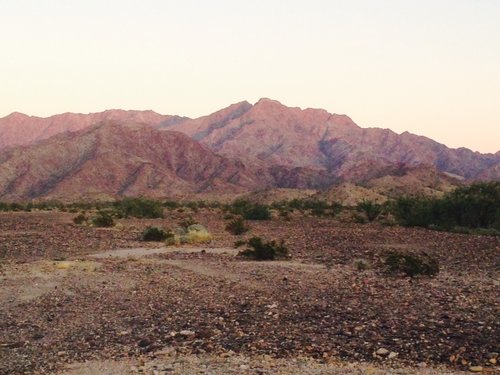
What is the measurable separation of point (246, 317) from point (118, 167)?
113986 mm

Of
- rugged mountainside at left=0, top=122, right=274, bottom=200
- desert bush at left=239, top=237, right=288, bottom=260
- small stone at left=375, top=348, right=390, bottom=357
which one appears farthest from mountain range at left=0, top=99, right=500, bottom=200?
small stone at left=375, top=348, right=390, bottom=357

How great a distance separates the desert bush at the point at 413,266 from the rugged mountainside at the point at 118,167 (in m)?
83.2

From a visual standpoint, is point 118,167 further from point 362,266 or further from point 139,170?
point 362,266

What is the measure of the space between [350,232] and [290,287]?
15929 millimetres

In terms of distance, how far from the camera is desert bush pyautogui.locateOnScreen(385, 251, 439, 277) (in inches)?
552

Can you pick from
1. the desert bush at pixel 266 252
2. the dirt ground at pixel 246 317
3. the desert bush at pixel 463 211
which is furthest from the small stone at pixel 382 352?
the desert bush at pixel 463 211

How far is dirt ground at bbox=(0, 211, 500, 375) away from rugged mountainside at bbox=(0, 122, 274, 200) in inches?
3198

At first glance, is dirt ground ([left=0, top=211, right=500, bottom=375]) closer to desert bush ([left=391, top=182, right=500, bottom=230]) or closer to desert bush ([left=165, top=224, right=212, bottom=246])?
desert bush ([left=165, top=224, right=212, bottom=246])

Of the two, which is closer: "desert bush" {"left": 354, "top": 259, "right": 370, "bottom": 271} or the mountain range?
"desert bush" {"left": 354, "top": 259, "right": 370, "bottom": 271}

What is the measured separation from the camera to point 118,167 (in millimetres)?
120438

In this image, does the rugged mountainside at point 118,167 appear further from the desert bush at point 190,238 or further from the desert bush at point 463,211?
the desert bush at point 190,238

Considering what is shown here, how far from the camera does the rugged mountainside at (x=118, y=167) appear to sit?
111 meters

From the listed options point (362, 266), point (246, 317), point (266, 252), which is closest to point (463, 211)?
point (266, 252)

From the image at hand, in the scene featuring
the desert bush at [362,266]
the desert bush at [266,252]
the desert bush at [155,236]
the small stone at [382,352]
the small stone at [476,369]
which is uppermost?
the small stone at [476,369]
